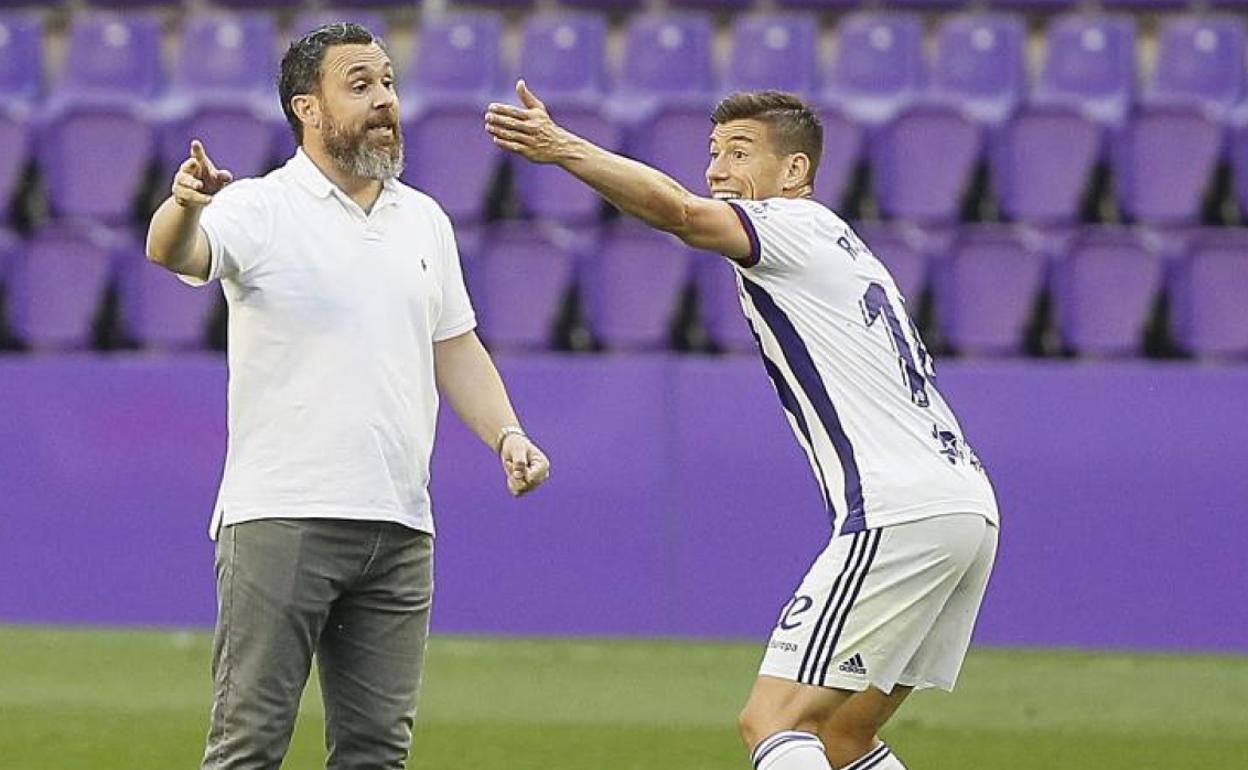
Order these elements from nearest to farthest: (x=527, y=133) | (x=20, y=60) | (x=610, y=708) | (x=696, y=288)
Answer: (x=527, y=133), (x=610, y=708), (x=696, y=288), (x=20, y=60)

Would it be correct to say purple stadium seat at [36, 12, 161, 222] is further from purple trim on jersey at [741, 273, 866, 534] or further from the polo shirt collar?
purple trim on jersey at [741, 273, 866, 534]

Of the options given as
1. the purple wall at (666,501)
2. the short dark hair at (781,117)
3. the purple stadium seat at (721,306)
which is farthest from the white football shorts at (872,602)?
the purple stadium seat at (721,306)

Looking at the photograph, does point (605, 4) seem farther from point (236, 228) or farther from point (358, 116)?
point (236, 228)

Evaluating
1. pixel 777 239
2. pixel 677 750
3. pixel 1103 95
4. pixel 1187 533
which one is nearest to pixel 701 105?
pixel 1103 95

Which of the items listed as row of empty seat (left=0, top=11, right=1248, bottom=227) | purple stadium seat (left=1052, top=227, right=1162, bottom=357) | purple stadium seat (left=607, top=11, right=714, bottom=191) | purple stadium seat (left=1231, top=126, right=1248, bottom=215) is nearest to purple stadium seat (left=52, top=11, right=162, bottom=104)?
row of empty seat (left=0, top=11, right=1248, bottom=227)

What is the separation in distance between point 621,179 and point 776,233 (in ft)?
1.53

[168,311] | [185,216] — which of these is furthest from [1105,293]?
[185,216]

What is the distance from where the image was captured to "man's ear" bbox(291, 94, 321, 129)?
18.6ft

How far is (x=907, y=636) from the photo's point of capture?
577cm

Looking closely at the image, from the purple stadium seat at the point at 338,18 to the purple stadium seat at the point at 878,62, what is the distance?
282cm

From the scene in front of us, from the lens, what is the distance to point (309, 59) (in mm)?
5680

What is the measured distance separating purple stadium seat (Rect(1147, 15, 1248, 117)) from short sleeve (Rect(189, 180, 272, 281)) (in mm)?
9471

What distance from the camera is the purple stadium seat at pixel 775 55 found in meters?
13.9

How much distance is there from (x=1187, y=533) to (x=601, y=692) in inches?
113
